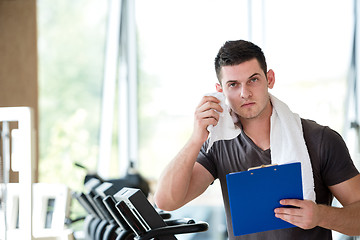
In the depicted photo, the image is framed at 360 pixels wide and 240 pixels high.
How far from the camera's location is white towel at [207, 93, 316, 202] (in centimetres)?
189

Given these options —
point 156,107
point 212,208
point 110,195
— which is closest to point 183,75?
point 156,107

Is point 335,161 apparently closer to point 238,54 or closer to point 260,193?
point 260,193

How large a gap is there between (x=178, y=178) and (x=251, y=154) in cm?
31

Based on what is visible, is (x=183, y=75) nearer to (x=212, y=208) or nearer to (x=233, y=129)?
(x=212, y=208)

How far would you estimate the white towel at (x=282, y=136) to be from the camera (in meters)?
1.89

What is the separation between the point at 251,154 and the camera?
6.69ft

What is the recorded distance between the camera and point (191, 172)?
2.05m

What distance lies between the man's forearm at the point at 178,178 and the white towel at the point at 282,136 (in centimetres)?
9

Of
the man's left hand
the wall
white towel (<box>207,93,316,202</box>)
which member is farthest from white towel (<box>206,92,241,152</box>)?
A: the wall

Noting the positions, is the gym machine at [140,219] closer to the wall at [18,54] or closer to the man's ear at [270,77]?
the man's ear at [270,77]

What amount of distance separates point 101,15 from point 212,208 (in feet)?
7.38

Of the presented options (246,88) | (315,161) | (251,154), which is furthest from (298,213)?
(246,88)

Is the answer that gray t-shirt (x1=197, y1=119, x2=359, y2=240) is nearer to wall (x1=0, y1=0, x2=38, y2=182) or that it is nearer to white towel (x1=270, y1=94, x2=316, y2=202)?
white towel (x1=270, y1=94, x2=316, y2=202)

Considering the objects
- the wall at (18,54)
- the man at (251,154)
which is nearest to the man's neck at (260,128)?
the man at (251,154)
